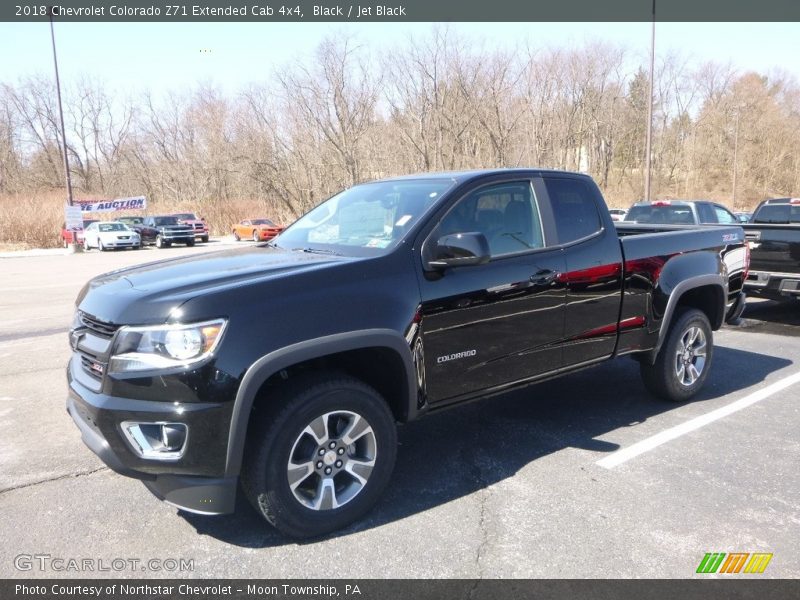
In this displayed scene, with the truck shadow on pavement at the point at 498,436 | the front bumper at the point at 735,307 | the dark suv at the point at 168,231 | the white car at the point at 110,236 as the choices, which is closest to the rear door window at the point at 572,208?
the truck shadow on pavement at the point at 498,436

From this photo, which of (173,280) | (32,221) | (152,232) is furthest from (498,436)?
(32,221)

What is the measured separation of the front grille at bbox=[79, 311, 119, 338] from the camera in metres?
3.00

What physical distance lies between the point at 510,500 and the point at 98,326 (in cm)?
248

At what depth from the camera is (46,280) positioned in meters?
15.7

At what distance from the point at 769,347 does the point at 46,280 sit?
1595cm

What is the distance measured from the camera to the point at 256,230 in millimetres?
36219

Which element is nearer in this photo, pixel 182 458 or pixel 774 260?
pixel 182 458

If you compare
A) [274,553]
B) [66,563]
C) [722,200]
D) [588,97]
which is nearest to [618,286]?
[274,553]

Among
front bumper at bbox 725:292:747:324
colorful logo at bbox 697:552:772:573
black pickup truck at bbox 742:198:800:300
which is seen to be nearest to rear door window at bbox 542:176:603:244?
colorful logo at bbox 697:552:772:573

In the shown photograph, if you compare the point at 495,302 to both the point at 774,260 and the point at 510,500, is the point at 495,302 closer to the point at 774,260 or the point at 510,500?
the point at 510,500

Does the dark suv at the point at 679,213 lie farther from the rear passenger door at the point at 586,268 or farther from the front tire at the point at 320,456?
the front tire at the point at 320,456
